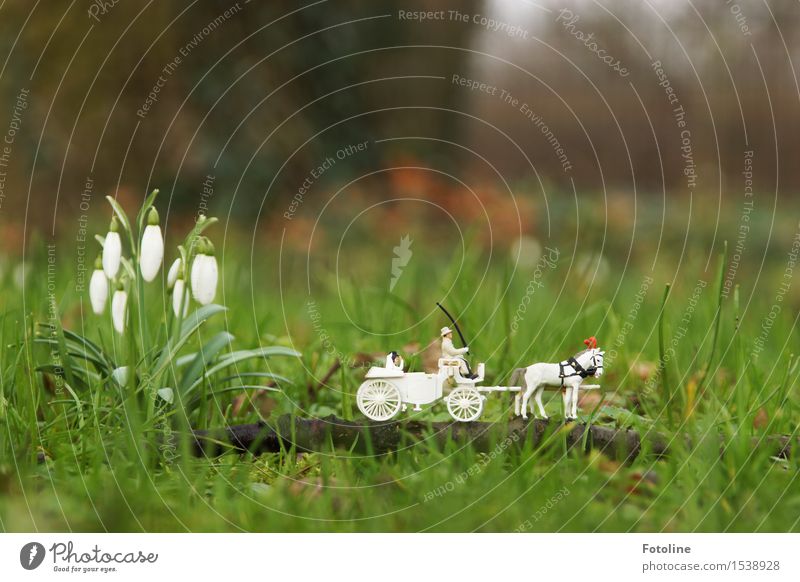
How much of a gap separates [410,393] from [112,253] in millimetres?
1022

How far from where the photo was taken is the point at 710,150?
30.6 feet

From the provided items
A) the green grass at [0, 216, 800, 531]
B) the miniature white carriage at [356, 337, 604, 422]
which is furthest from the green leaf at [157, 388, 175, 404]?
the miniature white carriage at [356, 337, 604, 422]

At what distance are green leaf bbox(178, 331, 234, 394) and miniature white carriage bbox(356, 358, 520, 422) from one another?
481mm

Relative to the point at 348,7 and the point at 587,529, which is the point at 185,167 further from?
the point at 587,529

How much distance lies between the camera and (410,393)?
2.91m

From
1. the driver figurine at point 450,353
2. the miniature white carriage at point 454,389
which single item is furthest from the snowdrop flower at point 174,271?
the driver figurine at point 450,353

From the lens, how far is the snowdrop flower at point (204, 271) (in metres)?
2.80

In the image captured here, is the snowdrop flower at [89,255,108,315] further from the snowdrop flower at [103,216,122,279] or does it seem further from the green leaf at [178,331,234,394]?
the green leaf at [178,331,234,394]

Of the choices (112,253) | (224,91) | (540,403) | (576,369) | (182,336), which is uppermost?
(224,91)

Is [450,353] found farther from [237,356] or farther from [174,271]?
[174,271]

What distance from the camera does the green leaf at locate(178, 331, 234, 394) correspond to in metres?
2.91

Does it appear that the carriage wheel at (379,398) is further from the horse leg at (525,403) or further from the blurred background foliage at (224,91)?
the blurred background foliage at (224,91)

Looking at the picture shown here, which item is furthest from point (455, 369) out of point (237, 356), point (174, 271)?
point (174, 271)

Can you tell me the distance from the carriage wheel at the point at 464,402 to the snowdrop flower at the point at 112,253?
3.68 ft
